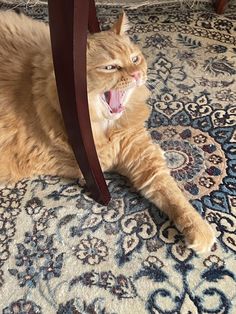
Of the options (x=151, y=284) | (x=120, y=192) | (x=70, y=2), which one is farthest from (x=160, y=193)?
(x=70, y=2)

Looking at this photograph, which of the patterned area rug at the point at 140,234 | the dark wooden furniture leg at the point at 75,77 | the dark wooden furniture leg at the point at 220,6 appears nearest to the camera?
the dark wooden furniture leg at the point at 75,77

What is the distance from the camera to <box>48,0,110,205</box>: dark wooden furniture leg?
0.89 metres

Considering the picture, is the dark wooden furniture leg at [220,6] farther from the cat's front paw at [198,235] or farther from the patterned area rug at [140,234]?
the cat's front paw at [198,235]

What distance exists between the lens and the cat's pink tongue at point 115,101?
1.22m

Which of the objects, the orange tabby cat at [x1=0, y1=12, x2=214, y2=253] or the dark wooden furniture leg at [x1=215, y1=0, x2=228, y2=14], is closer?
the orange tabby cat at [x1=0, y1=12, x2=214, y2=253]

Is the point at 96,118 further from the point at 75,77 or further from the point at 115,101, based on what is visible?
the point at 75,77

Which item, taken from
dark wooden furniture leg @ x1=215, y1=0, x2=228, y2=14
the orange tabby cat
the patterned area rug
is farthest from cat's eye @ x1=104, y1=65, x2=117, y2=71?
dark wooden furniture leg @ x1=215, y1=0, x2=228, y2=14

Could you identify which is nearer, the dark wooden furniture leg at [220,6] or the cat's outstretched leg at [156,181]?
the cat's outstretched leg at [156,181]

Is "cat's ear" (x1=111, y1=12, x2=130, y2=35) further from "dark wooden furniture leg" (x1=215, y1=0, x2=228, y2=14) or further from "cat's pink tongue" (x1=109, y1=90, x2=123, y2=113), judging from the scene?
"dark wooden furniture leg" (x1=215, y1=0, x2=228, y2=14)

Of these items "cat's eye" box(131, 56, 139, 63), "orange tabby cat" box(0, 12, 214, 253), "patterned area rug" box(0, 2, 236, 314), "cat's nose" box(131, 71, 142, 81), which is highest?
"cat's eye" box(131, 56, 139, 63)

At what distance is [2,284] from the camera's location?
3.81 ft

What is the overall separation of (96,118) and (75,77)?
242mm

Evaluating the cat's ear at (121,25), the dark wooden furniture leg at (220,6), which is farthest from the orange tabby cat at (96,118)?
the dark wooden furniture leg at (220,6)

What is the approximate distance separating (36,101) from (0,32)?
0.29 meters
